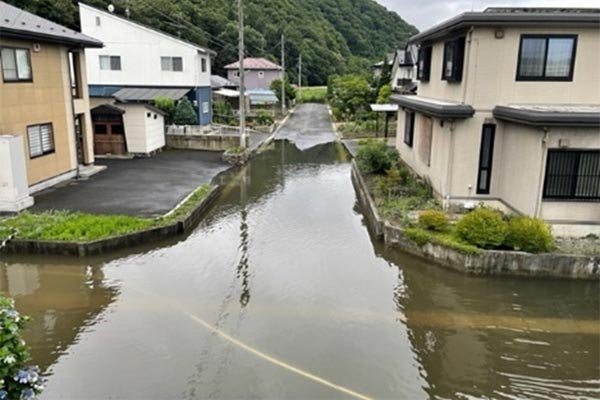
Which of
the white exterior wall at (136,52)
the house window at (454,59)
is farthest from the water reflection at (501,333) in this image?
the white exterior wall at (136,52)

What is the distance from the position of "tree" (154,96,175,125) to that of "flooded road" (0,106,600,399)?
16349 millimetres

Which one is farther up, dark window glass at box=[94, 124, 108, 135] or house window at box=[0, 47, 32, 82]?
house window at box=[0, 47, 32, 82]

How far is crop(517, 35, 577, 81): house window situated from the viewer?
11.4 meters

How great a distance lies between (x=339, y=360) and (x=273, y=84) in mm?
45818

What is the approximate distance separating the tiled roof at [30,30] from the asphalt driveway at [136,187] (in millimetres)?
4595

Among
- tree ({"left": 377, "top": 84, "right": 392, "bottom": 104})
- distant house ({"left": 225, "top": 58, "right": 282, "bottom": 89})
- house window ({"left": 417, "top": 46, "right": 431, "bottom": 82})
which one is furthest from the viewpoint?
distant house ({"left": 225, "top": 58, "right": 282, "bottom": 89})

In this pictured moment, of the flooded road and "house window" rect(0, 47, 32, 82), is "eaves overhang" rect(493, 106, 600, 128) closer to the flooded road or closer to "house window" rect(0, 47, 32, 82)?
the flooded road

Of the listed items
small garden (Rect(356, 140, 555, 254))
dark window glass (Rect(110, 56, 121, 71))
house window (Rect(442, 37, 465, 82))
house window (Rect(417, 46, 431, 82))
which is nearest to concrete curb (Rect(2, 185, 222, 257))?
small garden (Rect(356, 140, 555, 254))

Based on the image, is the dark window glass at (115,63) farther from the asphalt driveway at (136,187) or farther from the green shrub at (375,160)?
the green shrub at (375,160)

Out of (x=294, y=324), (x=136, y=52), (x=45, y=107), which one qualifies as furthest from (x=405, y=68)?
(x=294, y=324)

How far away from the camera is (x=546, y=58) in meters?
11.5

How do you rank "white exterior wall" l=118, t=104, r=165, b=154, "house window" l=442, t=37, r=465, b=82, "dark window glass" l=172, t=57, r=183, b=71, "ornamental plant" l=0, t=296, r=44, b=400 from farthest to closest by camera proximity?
"dark window glass" l=172, t=57, r=183, b=71, "white exterior wall" l=118, t=104, r=165, b=154, "house window" l=442, t=37, r=465, b=82, "ornamental plant" l=0, t=296, r=44, b=400

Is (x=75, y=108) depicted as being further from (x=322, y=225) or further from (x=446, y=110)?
(x=446, y=110)

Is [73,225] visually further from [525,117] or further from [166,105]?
[166,105]
